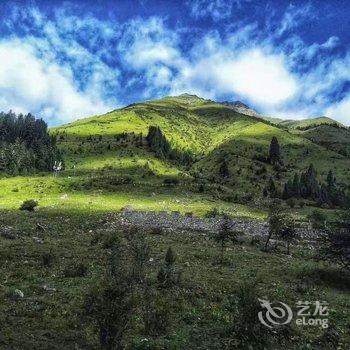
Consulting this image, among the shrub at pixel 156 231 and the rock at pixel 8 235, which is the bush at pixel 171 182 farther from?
the rock at pixel 8 235

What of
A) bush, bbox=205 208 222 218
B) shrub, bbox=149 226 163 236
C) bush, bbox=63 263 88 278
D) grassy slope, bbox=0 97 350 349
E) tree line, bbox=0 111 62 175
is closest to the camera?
grassy slope, bbox=0 97 350 349

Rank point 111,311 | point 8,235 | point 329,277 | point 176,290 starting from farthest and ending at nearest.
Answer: point 8,235 → point 329,277 → point 176,290 → point 111,311

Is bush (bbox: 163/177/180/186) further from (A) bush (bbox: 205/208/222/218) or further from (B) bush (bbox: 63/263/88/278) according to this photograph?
(B) bush (bbox: 63/263/88/278)

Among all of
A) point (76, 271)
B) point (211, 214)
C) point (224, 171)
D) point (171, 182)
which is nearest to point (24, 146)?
point (171, 182)

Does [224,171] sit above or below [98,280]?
above

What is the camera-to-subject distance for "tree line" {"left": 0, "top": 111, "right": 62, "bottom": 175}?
134125mm

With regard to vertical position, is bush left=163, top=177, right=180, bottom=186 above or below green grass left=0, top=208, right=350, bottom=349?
above

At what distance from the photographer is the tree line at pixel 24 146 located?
134125mm

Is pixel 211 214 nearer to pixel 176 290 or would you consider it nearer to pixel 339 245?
pixel 339 245

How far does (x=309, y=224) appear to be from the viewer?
70938mm

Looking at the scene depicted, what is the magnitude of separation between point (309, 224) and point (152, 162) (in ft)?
295

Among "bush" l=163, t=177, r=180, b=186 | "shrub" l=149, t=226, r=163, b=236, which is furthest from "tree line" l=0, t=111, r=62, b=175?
"shrub" l=149, t=226, r=163, b=236

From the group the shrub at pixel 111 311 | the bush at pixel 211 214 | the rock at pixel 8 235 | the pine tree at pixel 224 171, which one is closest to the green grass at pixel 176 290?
the rock at pixel 8 235

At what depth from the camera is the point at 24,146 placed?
144500 millimetres
